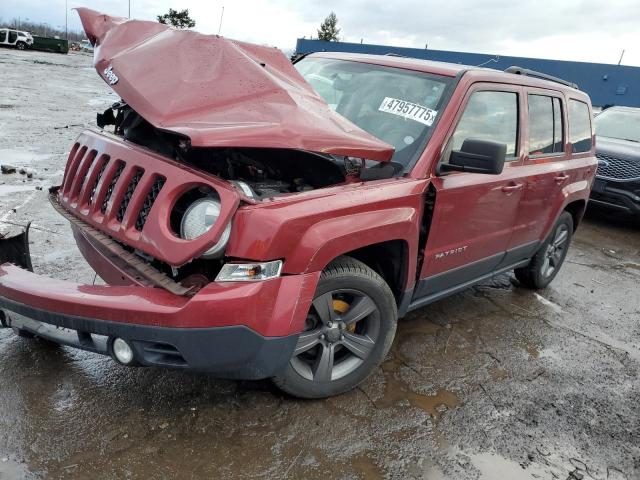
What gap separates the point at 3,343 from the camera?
9.78ft

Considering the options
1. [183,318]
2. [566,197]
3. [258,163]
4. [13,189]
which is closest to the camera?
[183,318]

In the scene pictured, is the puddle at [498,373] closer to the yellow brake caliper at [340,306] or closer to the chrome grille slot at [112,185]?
the yellow brake caliper at [340,306]

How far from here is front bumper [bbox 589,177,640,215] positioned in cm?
759

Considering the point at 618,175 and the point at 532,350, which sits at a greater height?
the point at 618,175

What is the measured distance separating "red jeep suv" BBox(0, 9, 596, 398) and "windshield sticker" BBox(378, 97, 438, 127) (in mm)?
11

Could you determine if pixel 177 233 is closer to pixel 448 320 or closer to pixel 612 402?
pixel 448 320

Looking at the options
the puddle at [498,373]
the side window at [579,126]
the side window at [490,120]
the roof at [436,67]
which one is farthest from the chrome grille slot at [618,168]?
the puddle at [498,373]

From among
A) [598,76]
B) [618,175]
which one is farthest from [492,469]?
[598,76]

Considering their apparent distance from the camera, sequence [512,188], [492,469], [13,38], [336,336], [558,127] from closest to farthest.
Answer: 1. [492,469]
2. [336,336]
3. [512,188]
4. [558,127]
5. [13,38]

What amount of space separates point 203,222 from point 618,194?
7.39 meters

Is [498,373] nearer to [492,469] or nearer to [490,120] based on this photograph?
[492,469]

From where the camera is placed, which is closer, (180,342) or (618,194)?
(180,342)

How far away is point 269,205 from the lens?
223cm

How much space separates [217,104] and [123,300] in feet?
3.32
